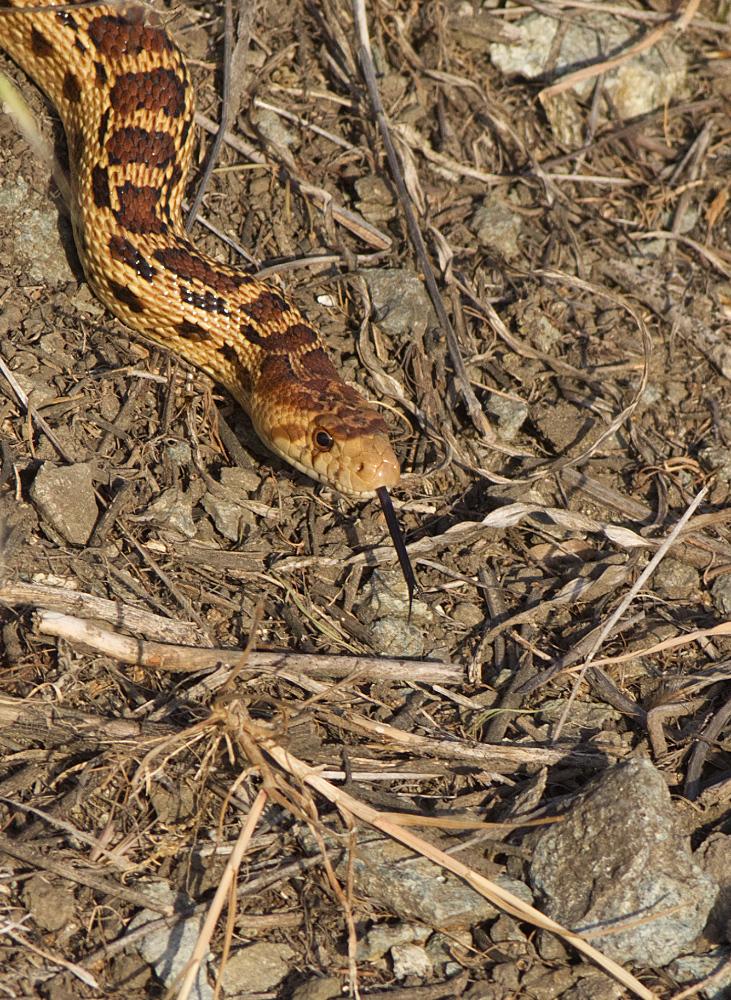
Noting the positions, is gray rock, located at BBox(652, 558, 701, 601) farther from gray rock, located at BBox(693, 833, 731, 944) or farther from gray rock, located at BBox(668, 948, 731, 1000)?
gray rock, located at BBox(668, 948, 731, 1000)

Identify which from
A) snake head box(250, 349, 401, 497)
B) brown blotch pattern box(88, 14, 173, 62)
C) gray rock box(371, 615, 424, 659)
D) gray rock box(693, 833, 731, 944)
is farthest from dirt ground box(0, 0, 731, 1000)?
brown blotch pattern box(88, 14, 173, 62)

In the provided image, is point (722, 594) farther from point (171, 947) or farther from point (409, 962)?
point (171, 947)

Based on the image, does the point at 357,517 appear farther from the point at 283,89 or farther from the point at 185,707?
the point at 283,89

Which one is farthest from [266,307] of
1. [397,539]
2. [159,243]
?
[397,539]

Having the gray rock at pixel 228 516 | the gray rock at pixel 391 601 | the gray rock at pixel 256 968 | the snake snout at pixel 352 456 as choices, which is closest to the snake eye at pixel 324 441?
the snake snout at pixel 352 456

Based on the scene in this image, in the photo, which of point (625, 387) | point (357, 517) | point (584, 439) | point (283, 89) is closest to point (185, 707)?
point (357, 517)
